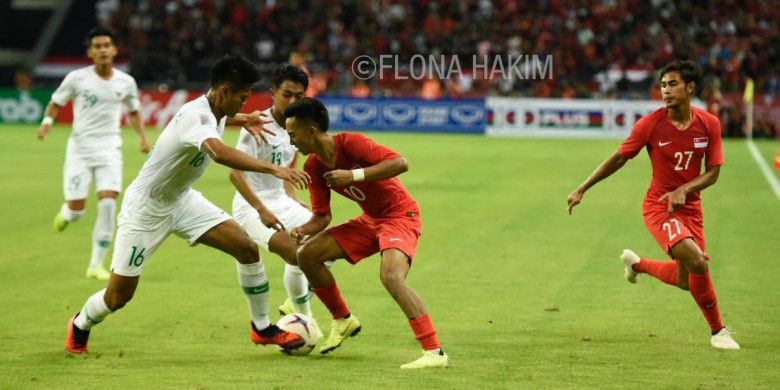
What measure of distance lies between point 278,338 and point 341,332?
0.47 meters

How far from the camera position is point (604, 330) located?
10.1 metres

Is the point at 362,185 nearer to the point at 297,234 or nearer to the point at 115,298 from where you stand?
the point at 297,234

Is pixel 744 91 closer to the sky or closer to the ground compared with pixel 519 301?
closer to the ground

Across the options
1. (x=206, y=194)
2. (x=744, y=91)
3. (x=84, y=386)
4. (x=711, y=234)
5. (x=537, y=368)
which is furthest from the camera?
(x=744, y=91)

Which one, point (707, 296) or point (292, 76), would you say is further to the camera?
point (292, 76)

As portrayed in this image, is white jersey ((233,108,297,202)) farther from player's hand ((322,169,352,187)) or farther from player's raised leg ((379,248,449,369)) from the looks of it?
player's raised leg ((379,248,449,369))

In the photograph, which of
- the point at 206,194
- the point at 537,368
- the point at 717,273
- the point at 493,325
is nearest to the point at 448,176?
the point at 206,194

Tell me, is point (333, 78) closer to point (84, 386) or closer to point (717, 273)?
point (717, 273)

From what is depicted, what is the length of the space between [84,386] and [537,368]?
10.1 ft

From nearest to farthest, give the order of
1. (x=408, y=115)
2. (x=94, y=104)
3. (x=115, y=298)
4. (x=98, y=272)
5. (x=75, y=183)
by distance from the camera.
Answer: (x=115, y=298) → (x=98, y=272) → (x=75, y=183) → (x=94, y=104) → (x=408, y=115)

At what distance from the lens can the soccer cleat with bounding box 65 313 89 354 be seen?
8906mm

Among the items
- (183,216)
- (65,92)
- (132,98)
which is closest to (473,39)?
(132,98)

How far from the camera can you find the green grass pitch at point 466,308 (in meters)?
8.32

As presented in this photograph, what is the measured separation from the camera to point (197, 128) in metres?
8.19
